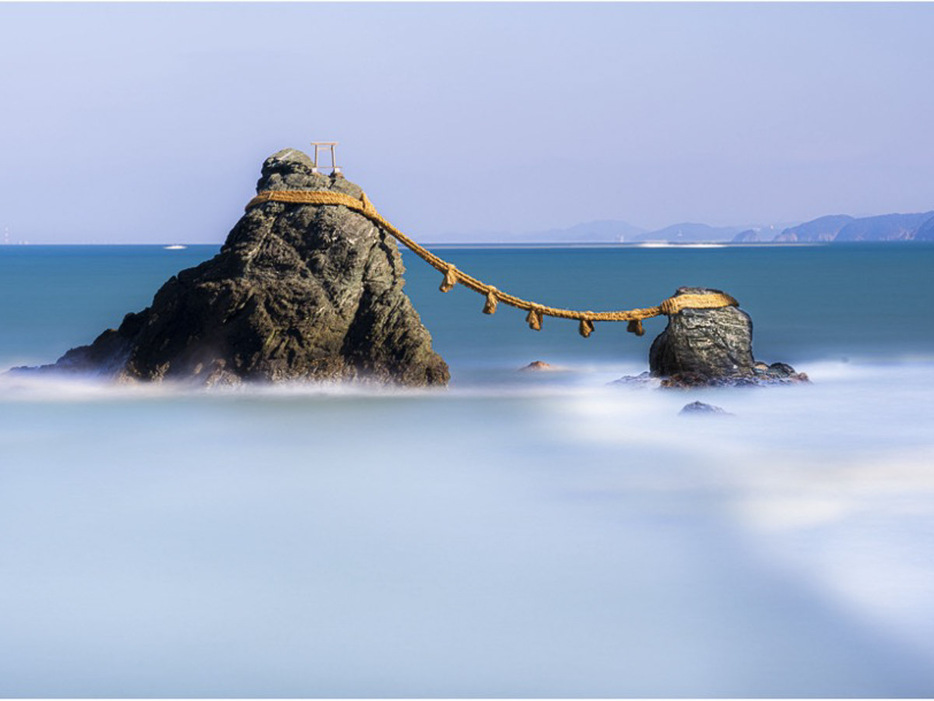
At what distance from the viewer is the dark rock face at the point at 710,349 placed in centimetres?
1238

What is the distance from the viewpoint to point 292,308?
11.2 meters

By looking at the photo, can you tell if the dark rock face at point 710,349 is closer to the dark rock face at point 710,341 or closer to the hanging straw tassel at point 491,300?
the dark rock face at point 710,341

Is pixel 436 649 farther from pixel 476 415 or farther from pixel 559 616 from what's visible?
pixel 476 415

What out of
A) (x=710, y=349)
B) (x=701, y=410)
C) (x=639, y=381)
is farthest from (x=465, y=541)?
(x=710, y=349)

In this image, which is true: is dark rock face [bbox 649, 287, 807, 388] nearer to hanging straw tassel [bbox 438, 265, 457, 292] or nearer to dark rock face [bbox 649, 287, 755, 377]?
dark rock face [bbox 649, 287, 755, 377]

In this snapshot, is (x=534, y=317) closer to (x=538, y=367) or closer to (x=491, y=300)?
(x=491, y=300)

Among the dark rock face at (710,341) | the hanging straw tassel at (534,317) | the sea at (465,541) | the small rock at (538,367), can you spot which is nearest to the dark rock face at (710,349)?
the dark rock face at (710,341)

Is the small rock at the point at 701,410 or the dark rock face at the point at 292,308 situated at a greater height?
the dark rock face at the point at 292,308

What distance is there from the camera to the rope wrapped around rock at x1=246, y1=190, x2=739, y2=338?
11.6 metres

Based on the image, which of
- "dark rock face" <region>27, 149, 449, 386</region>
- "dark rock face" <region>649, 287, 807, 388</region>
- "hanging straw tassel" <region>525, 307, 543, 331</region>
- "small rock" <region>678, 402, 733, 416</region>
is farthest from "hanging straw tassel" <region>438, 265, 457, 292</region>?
"small rock" <region>678, 402, 733, 416</region>

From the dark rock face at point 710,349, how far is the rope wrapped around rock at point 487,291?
111 mm

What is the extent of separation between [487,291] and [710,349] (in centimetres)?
247

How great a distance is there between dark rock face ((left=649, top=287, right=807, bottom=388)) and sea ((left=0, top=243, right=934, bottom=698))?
33 centimetres

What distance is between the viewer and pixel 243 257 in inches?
450
